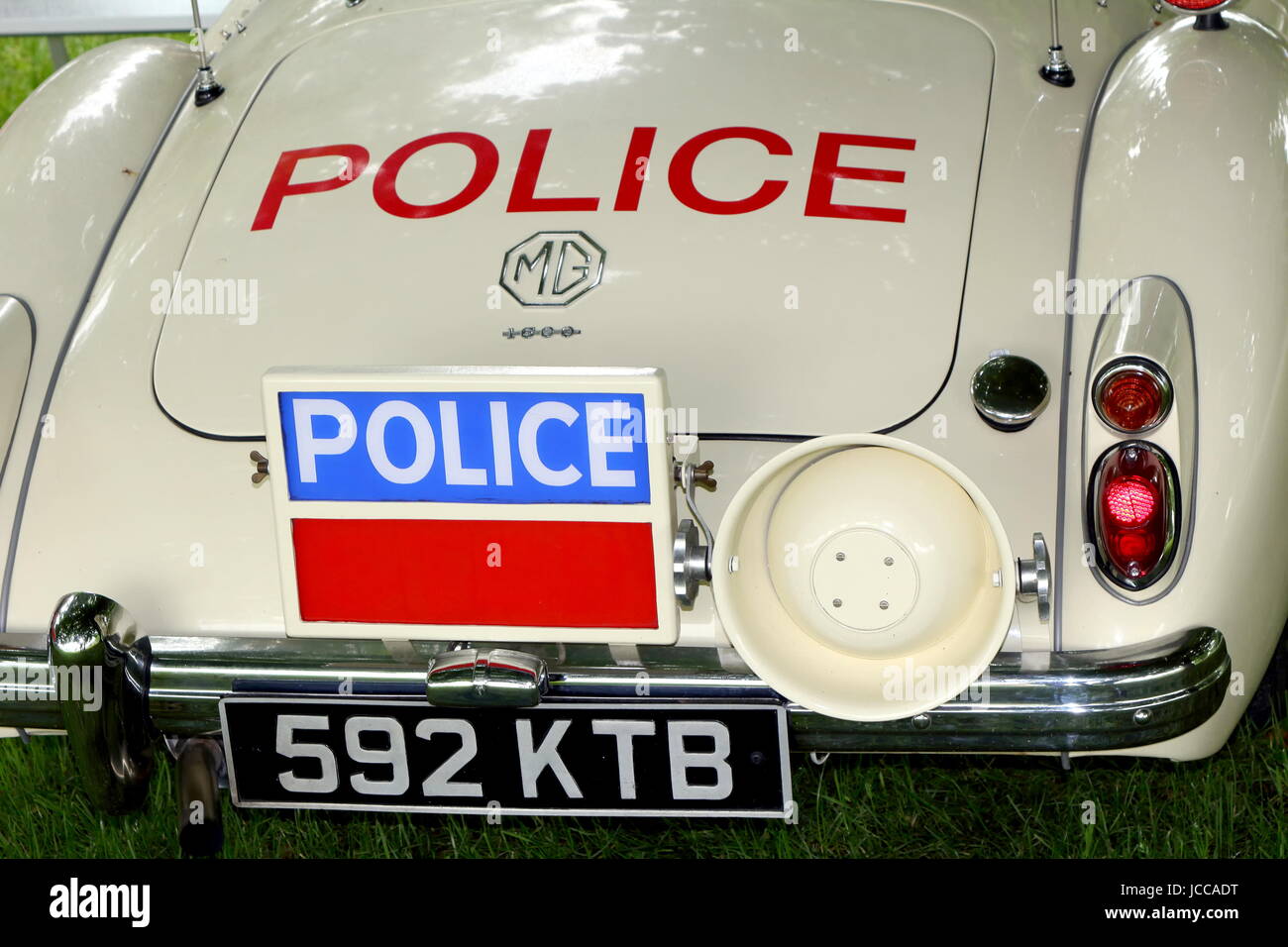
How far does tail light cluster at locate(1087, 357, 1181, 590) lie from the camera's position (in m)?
2.06

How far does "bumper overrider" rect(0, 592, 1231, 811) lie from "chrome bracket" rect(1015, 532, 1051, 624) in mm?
126

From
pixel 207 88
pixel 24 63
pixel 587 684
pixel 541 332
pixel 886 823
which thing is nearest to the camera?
pixel 587 684

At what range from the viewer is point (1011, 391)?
7.02 ft

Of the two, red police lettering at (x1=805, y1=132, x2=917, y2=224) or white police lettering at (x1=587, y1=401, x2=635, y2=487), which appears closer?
white police lettering at (x1=587, y1=401, x2=635, y2=487)

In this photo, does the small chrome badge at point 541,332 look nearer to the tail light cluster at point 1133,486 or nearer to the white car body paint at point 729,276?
the white car body paint at point 729,276

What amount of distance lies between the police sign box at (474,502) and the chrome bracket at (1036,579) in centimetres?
43

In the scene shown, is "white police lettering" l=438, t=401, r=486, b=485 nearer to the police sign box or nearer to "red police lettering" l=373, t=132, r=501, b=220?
the police sign box

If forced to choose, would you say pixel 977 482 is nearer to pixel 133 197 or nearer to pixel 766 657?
pixel 766 657

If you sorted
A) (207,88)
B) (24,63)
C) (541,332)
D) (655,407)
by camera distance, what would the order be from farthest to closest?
(24,63), (207,88), (541,332), (655,407)

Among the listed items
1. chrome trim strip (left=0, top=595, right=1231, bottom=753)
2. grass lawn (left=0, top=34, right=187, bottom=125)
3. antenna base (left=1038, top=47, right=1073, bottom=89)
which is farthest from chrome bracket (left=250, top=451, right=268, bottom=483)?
grass lawn (left=0, top=34, right=187, bottom=125)

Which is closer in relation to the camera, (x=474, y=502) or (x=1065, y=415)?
(x=474, y=502)

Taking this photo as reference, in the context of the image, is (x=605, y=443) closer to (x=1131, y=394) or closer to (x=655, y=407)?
(x=655, y=407)

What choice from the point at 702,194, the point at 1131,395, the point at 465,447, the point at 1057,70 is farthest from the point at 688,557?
the point at 1057,70
